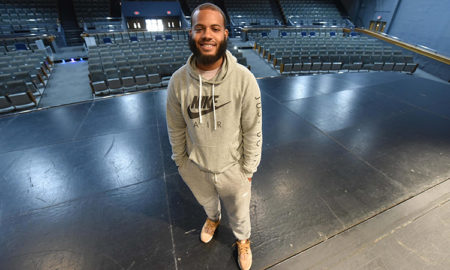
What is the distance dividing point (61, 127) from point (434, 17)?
1637cm

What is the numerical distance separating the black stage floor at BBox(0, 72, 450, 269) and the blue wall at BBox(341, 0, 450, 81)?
6398 millimetres

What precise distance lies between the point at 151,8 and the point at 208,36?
18979mm

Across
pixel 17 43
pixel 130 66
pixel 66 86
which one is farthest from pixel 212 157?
pixel 17 43

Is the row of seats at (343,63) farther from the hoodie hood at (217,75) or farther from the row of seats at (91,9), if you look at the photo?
the row of seats at (91,9)

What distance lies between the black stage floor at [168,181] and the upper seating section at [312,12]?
48.4 ft

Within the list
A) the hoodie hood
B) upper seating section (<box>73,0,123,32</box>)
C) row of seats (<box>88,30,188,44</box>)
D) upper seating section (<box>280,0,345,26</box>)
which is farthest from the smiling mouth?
upper seating section (<box>280,0,345,26</box>)

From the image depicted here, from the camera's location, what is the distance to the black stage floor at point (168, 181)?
1.45m

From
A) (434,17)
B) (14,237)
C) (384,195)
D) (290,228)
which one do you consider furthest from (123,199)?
(434,17)

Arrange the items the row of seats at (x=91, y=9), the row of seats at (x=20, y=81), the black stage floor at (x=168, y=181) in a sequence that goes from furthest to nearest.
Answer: the row of seats at (x=91, y=9), the row of seats at (x=20, y=81), the black stage floor at (x=168, y=181)

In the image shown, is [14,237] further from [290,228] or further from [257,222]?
[290,228]

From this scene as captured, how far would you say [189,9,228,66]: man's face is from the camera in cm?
78

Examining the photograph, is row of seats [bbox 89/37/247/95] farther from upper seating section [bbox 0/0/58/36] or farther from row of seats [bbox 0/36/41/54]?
upper seating section [bbox 0/0/58/36]

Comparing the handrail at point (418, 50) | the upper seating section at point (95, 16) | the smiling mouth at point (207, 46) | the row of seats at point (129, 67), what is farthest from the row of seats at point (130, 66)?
the handrail at point (418, 50)

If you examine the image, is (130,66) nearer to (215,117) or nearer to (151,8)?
(215,117)
